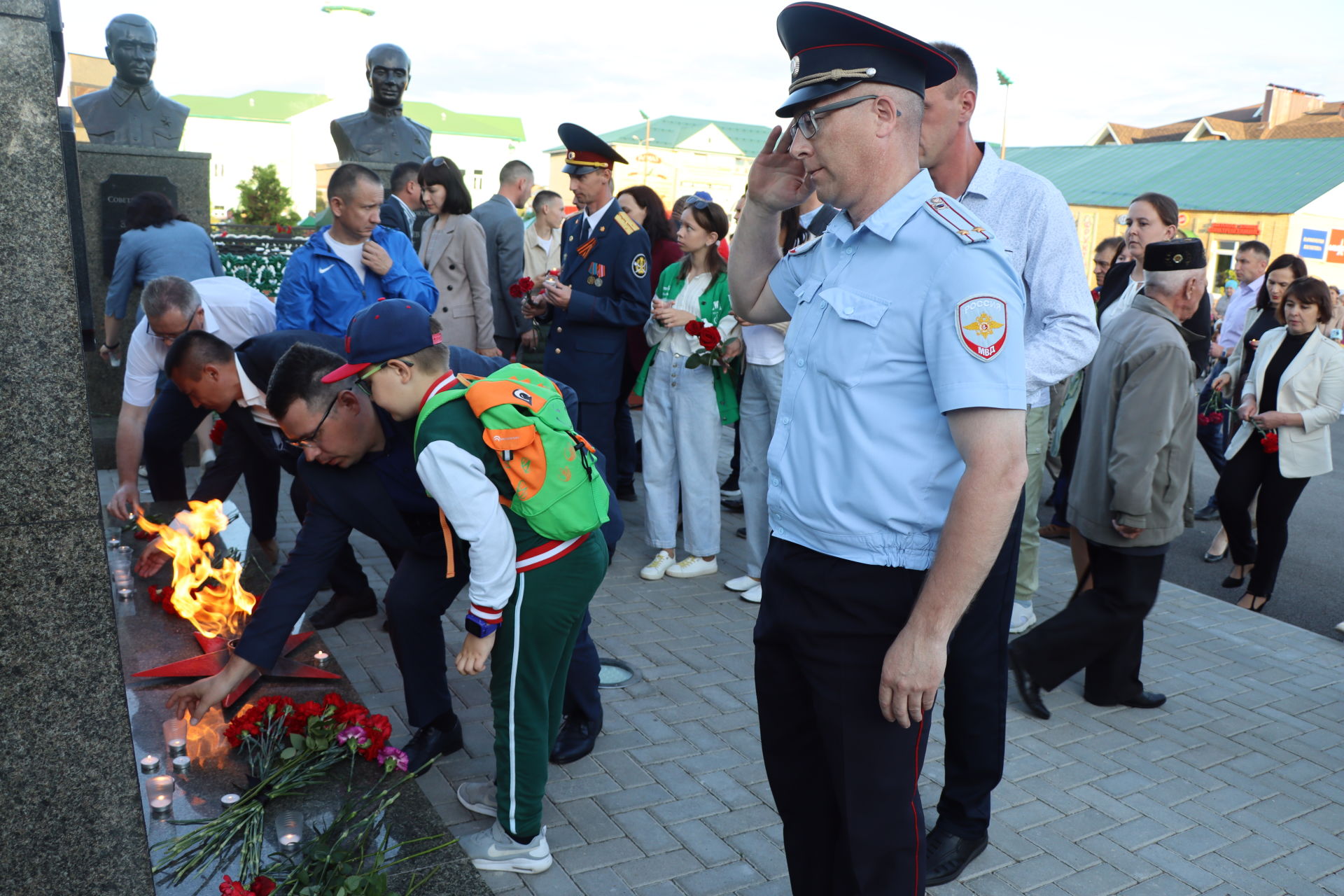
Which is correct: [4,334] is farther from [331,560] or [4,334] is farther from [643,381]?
[643,381]

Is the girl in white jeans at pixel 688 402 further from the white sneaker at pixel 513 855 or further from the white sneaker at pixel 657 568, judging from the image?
the white sneaker at pixel 513 855

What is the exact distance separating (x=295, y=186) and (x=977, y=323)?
257ft

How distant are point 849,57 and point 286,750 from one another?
8.09ft

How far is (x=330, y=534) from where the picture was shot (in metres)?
3.46

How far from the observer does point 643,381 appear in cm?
643

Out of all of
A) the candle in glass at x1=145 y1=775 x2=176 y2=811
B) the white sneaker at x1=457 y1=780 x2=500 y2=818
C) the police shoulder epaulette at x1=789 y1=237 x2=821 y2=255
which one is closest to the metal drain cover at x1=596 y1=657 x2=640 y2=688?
the white sneaker at x1=457 y1=780 x2=500 y2=818

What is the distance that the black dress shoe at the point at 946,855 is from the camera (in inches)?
127

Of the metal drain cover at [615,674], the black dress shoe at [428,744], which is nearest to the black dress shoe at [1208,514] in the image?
the metal drain cover at [615,674]

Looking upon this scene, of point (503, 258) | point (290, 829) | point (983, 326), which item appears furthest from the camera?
point (503, 258)

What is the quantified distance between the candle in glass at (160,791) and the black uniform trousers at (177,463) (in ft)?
8.81

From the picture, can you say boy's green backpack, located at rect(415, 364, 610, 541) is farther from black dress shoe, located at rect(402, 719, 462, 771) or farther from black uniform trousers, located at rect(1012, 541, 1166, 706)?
black uniform trousers, located at rect(1012, 541, 1166, 706)

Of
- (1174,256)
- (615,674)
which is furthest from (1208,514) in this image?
(615,674)

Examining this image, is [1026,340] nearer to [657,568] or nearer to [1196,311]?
[1196,311]

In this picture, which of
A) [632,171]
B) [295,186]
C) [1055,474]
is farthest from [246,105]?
[1055,474]
